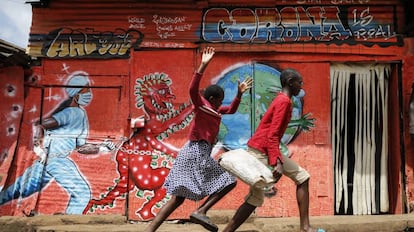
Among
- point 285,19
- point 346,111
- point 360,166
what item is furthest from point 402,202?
point 285,19

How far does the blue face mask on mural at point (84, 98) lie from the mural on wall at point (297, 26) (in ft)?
6.18

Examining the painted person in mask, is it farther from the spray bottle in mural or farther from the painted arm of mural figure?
the spray bottle in mural

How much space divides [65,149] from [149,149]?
1203 mm

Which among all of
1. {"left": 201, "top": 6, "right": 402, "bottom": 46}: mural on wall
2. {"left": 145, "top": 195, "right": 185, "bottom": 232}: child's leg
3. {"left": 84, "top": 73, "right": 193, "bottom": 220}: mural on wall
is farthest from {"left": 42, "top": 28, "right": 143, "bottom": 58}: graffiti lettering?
{"left": 145, "top": 195, "right": 185, "bottom": 232}: child's leg

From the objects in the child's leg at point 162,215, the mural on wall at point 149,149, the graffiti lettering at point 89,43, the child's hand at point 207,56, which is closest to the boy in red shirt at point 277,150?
the child's leg at point 162,215

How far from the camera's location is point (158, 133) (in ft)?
22.9

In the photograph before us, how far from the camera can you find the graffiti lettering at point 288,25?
715 cm

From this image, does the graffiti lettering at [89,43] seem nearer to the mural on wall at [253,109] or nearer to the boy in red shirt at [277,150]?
the mural on wall at [253,109]

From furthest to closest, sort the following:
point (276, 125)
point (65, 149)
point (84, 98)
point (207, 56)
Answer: point (84, 98)
point (65, 149)
point (207, 56)
point (276, 125)

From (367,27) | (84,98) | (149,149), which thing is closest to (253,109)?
(149,149)

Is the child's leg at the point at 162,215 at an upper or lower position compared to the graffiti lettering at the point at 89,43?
lower

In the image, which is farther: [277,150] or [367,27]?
[367,27]

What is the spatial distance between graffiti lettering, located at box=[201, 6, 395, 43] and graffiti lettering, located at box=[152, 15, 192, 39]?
0.30 meters

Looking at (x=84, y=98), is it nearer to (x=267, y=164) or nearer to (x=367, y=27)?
(x=267, y=164)
